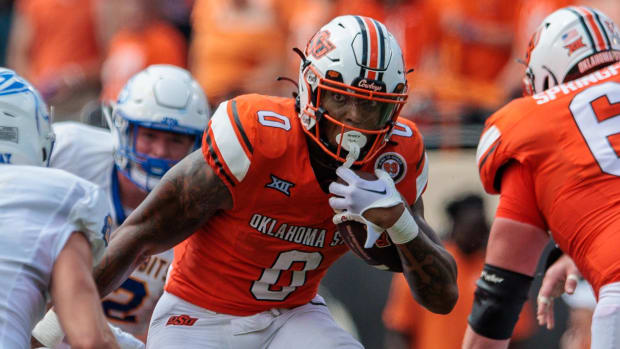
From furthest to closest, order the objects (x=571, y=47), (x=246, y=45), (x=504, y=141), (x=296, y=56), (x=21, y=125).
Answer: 1. (x=246, y=45)
2. (x=296, y=56)
3. (x=571, y=47)
4. (x=504, y=141)
5. (x=21, y=125)

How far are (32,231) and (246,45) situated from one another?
498 cm

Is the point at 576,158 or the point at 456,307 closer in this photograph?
the point at 576,158

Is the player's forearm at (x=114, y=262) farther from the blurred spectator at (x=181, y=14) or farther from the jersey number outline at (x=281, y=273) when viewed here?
the blurred spectator at (x=181, y=14)

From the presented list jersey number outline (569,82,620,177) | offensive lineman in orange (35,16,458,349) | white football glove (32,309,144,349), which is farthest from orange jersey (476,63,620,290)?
white football glove (32,309,144,349)

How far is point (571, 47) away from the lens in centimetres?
418

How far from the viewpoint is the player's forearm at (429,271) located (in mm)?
3631

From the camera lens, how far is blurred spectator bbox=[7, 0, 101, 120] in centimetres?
850

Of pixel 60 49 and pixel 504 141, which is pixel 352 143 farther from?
pixel 60 49

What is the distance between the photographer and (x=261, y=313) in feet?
12.7

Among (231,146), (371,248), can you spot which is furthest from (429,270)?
(231,146)

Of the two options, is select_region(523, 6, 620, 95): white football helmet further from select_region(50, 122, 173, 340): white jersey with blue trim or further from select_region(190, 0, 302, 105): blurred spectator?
select_region(190, 0, 302, 105): blurred spectator

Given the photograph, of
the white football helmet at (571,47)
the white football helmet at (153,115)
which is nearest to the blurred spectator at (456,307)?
the white football helmet at (153,115)

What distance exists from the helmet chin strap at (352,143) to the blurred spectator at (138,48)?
4.57 m

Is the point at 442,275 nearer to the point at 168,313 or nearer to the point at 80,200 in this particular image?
the point at 168,313
